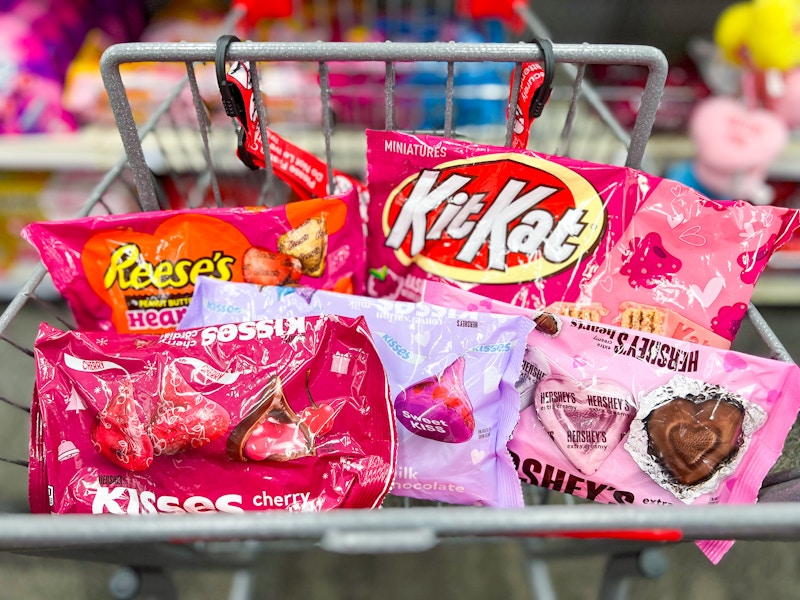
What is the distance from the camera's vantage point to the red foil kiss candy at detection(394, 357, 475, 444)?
26.5 inches

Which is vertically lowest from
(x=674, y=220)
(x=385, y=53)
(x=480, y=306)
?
(x=480, y=306)

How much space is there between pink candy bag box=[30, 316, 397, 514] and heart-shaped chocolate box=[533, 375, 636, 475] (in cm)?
20

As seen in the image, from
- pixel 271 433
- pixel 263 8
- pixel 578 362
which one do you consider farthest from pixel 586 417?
pixel 263 8

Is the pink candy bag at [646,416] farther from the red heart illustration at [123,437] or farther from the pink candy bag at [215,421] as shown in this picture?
the red heart illustration at [123,437]

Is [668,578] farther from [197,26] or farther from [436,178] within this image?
[197,26]

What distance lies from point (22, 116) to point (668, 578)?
1.85m

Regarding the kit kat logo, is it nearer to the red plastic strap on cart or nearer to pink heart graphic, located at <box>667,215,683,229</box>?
pink heart graphic, located at <box>667,215,683,229</box>

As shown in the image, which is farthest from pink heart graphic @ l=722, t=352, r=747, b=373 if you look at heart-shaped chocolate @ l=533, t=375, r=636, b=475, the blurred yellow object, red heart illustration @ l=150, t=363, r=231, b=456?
the blurred yellow object

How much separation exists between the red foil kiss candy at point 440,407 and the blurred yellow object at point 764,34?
1.12 meters

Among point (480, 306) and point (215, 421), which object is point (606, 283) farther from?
point (215, 421)

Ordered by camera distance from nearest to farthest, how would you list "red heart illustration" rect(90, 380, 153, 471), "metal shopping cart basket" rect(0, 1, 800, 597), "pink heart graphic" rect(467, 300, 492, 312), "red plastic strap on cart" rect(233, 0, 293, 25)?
"metal shopping cart basket" rect(0, 1, 800, 597)
"red heart illustration" rect(90, 380, 153, 471)
"pink heart graphic" rect(467, 300, 492, 312)
"red plastic strap on cart" rect(233, 0, 293, 25)

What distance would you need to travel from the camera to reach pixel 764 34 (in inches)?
50.5

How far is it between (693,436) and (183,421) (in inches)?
21.4

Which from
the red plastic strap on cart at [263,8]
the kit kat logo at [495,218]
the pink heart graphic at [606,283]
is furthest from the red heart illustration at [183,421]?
the red plastic strap on cart at [263,8]
